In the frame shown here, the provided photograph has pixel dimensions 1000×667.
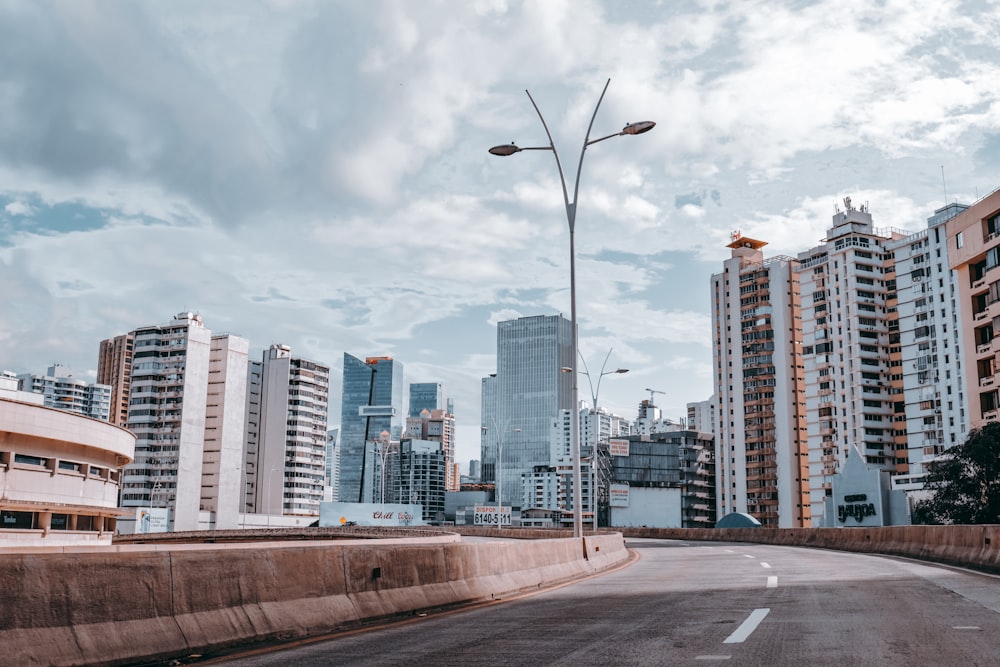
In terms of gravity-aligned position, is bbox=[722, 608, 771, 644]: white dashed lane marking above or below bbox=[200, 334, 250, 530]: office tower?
below

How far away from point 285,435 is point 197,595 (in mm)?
173037

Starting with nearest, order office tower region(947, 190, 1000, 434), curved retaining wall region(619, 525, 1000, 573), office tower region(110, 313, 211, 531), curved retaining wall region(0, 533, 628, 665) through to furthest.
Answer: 1. curved retaining wall region(0, 533, 628, 665)
2. curved retaining wall region(619, 525, 1000, 573)
3. office tower region(947, 190, 1000, 434)
4. office tower region(110, 313, 211, 531)

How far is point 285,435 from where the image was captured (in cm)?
17625

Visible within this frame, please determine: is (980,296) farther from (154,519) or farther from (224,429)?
(224,429)

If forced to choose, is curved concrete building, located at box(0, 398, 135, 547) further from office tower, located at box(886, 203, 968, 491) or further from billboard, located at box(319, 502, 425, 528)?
office tower, located at box(886, 203, 968, 491)

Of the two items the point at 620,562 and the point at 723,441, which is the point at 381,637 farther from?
the point at 723,441

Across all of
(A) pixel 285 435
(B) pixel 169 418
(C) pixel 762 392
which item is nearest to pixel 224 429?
(B) pixel 169 418

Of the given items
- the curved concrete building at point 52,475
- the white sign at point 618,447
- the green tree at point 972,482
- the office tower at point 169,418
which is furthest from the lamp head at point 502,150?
the office tower at point 169,418

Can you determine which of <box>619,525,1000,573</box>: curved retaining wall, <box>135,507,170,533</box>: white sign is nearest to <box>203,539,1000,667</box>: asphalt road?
<box>619,525,1000,573</box>: curved retaining wall

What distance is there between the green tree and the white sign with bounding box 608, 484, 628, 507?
88012 millimetres

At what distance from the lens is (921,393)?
124 metres

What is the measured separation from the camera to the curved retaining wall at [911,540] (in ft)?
71.6

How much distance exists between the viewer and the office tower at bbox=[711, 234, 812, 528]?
5571 inches

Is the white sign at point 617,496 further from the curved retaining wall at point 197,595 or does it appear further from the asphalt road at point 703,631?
the curved retaining wall at point 197,595
